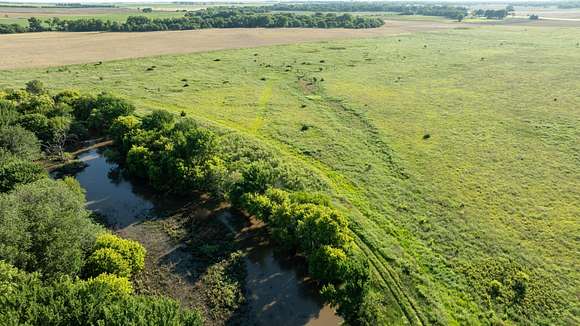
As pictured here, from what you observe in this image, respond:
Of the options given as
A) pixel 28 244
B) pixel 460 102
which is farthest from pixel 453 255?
pixel 460 102

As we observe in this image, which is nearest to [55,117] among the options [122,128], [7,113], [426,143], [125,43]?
[7,113]

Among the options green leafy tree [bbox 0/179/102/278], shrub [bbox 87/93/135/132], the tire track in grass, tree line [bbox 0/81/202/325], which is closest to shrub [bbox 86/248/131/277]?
tree line [bbox 0/81/202/325]

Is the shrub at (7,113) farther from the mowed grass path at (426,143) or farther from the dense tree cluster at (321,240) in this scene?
the dense tree cluster at (321,240)

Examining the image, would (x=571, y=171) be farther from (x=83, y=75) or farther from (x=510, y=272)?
(x=83, y=75)

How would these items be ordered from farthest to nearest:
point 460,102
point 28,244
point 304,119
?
point 460,102
point 304,119
point 28,244

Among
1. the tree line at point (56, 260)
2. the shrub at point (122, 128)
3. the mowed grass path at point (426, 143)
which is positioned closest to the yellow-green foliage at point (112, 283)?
the tree line at point (56, 260)

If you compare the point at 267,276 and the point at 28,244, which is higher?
the point at 28,244

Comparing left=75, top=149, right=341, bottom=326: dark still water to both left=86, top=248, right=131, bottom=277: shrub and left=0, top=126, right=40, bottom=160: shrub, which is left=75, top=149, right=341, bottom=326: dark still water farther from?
left=86, top=248, right=131, bottom=277: shrub
